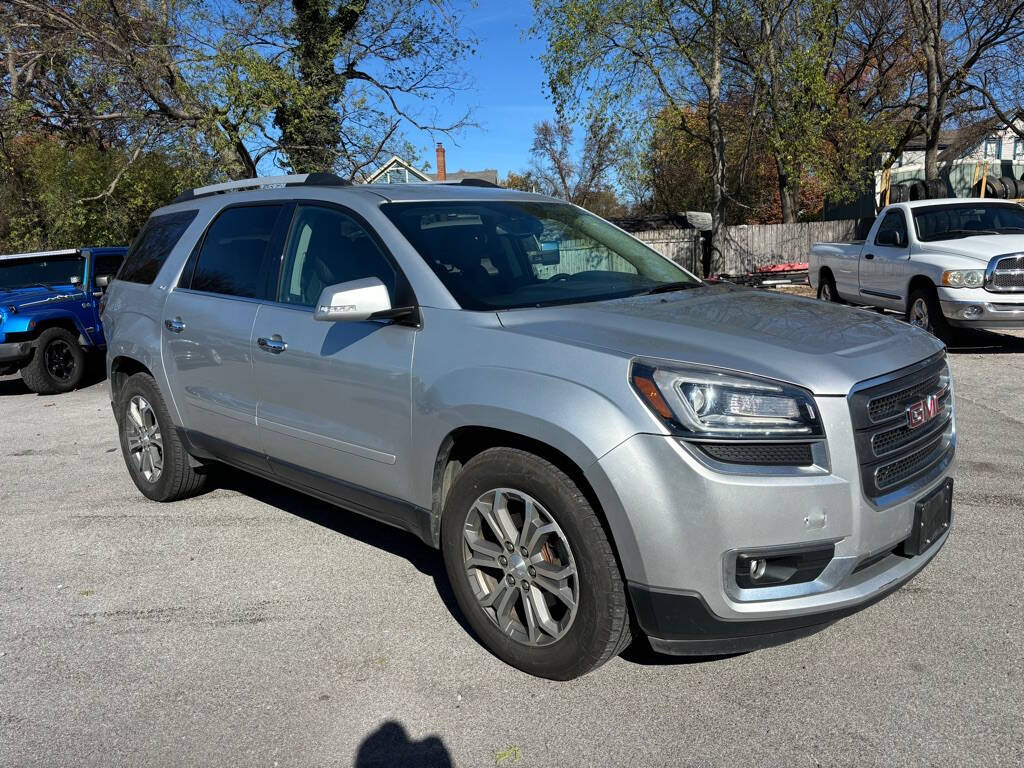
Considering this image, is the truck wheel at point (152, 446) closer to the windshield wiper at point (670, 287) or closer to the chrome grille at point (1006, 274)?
the windshield wiper at point (670, 287)

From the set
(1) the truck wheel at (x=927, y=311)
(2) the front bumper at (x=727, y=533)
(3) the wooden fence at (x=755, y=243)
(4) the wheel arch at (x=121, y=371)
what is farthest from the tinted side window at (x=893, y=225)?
(3) the wooden fence at (x=755, y=243)

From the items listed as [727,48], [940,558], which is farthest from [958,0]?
[940,558]

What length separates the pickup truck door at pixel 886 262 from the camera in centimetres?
1063

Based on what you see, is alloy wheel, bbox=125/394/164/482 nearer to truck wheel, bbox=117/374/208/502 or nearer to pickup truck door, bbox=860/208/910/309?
truck wheel, bbox=117/374/208/502

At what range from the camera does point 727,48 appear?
22.7 m

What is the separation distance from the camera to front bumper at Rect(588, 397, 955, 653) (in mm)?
2676

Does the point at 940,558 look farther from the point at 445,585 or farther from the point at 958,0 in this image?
the point at 958,0

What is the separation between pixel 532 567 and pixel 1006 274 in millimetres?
8362

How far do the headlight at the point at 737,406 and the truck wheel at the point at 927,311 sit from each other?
8.01 meters

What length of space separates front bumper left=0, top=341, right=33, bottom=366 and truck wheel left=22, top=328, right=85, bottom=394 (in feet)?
0.29

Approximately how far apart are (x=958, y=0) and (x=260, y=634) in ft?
83.2

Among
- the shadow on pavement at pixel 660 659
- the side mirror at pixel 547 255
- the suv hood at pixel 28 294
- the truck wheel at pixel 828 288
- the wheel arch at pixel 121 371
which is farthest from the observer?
the truck wheel at pixel 828 288

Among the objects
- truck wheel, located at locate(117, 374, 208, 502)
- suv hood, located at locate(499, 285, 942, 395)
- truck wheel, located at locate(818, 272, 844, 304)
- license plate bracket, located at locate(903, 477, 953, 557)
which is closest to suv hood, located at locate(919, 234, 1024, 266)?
truck wheel, located at locate(818, 272, 844, 304)

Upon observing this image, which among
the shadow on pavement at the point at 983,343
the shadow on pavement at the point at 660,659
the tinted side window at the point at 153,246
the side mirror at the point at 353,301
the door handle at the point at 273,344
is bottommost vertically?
the shadow on pavement at the point at 983,343
